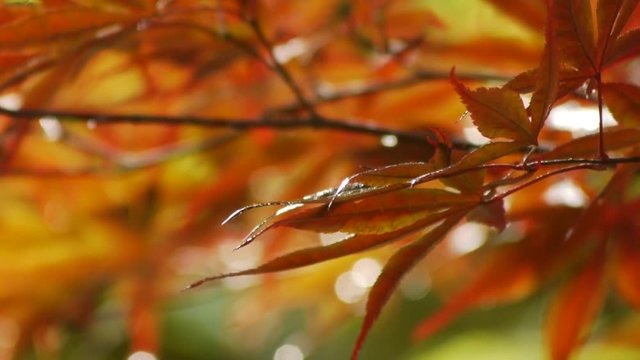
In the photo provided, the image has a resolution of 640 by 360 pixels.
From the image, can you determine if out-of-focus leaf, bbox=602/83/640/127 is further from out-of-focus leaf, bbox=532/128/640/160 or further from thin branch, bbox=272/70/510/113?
thin branch, bbox=272/70/510/113

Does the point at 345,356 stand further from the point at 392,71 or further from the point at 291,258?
the point at 291,258

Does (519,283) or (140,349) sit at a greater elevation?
(140,349)

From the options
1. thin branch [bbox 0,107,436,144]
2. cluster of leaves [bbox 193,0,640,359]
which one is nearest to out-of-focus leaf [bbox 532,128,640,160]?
cluster of leaves [bbox 193,0,640,359]

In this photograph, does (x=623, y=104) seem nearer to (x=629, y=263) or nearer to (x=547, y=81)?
(x=547, y=81)

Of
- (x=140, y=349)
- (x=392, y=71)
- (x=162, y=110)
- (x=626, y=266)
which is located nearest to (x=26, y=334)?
(x=140, y=349)

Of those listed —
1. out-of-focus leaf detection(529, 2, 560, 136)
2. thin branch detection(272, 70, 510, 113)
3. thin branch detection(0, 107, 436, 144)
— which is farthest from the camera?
thin branch detection(272, 70, 510, 113)

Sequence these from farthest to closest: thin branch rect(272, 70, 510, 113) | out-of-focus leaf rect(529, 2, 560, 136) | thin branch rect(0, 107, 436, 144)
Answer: thin branch rect(272, 70, 510, 113)
thin branch rect(0, 107, 436, 144)
out-of-focus leaf rect(529, 2, 560, 136)

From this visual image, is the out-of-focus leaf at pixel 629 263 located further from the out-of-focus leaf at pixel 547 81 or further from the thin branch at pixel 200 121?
the out-of-focus leaf at pixel 547 81

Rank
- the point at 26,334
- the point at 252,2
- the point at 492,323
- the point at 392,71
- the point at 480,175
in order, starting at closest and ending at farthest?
the point at 480,175 → the point at 252,2 → the point at 392,71 → the point at 26,334 → the point at 492,323

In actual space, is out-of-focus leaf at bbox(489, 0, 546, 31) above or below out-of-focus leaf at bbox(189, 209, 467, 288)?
above
